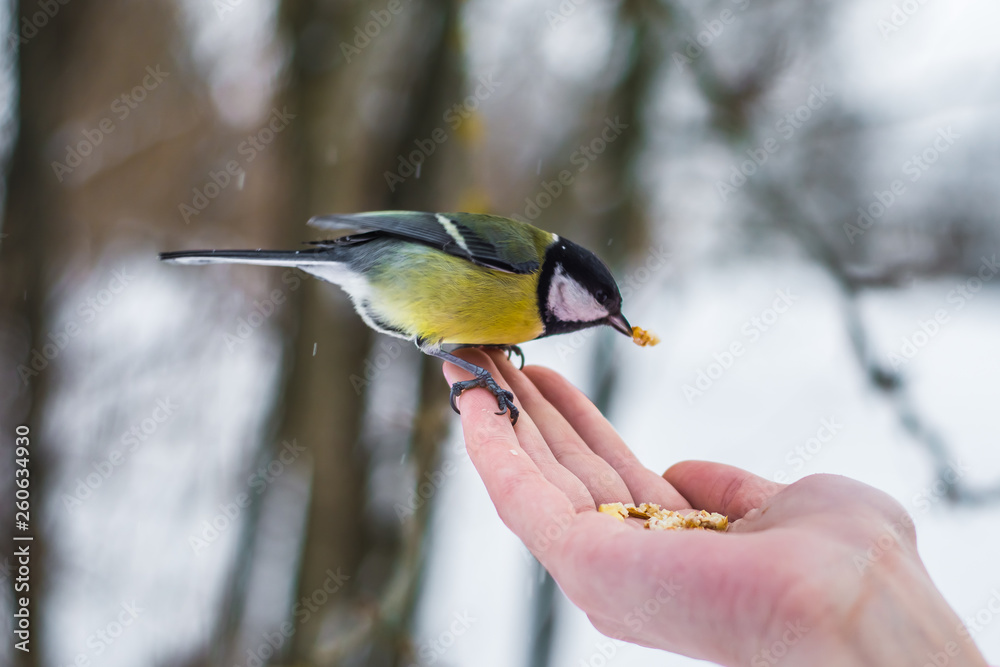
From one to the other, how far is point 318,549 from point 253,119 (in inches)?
73.9

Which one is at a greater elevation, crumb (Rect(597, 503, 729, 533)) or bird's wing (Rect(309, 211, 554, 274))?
bird's wing (Rect(309, 211, 554, 274))

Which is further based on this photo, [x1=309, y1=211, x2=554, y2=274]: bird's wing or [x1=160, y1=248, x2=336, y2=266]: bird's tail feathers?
[x1=309, y1=211, x2=554, y2=274]: bird's wing

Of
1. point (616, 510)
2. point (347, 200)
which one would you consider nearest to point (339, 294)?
point (347, 200)

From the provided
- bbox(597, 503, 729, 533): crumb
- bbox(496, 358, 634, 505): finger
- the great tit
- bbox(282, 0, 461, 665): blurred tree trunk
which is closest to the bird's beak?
the great tit

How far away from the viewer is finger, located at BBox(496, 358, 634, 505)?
1.59 metres

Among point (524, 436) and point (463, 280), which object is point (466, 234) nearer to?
point (463, 280)

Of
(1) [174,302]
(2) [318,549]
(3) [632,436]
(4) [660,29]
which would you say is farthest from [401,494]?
(4) [660,29]

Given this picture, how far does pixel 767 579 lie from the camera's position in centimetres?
95

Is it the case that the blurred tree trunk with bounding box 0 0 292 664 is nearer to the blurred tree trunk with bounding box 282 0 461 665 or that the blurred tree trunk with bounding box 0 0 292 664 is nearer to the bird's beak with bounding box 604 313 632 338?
the blurred tree trunk with bounding box 282 0 461 665

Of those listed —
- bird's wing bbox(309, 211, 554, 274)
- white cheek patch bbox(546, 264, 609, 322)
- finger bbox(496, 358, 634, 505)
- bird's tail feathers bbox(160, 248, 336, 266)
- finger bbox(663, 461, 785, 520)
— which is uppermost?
bird's wing bbox(309, 211, 554, 274)

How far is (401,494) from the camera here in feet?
9.23

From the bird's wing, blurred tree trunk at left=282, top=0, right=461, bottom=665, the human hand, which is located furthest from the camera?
blurred tree trunk at left=282, top=0, right=461, bottom=665

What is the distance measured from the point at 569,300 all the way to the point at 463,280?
32 centimetres

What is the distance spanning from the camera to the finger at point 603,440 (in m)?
1.65
